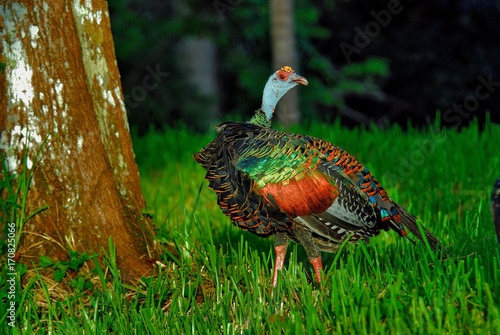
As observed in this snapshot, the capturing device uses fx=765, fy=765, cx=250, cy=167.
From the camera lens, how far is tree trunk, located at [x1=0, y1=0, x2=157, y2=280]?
4391 mm

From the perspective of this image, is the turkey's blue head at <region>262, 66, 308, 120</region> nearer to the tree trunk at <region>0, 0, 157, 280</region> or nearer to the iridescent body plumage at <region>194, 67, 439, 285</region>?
the iridescent body plumage at <region>194, 67, 439, 285</region>

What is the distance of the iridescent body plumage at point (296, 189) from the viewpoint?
383cm

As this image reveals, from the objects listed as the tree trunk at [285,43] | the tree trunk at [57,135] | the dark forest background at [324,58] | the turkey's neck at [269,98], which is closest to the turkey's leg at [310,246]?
the turkey's neck at [269,98]

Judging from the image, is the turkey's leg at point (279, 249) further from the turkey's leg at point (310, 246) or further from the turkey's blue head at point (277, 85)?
the turkey's blue head at point (277, 85)

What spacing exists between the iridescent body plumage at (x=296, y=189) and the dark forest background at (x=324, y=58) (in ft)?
26.7

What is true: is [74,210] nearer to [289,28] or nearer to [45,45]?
[45,45]

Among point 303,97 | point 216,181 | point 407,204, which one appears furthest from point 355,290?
point 303,97

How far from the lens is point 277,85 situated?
13.5 feet

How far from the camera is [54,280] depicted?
4.39 meters

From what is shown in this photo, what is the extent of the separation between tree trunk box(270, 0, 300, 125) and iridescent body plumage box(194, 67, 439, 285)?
6448 mm

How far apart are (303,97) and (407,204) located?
6.42 meters

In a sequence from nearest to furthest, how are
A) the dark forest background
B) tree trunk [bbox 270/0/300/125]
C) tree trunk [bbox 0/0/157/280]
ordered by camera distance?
1. tree trunk [bbox 0/0/157/280]
2. tree trunk [bbox 270/0/300/125]
3. the dark forest background

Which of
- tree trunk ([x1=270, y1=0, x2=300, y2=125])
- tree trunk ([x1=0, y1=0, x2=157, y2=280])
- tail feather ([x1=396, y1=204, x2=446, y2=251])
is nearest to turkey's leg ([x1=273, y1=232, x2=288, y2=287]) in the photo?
tail feather ([x1=396, y1=204, x2=446, y2=251])

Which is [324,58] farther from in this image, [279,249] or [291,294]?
[291,294]
